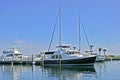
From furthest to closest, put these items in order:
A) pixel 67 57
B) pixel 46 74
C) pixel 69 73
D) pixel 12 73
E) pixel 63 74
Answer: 1. pixel 67 57
2. pixel 12 73
3. pixel 69 73
4. pixel 46 74
5. pixel 63 74

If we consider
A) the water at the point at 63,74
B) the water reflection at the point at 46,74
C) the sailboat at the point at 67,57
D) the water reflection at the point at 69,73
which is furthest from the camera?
the sailboat at the point at 67,57

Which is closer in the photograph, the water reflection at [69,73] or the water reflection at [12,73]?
the water reflection at [69,73]

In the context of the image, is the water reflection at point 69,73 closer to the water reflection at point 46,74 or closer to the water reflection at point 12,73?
the water reflection at point 46,74

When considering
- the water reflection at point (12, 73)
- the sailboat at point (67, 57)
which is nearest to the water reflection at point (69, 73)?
the water reflection at point (12, 73)

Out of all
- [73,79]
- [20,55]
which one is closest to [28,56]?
[20,55]

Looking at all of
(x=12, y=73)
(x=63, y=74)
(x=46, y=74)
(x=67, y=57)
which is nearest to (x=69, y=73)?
(x=63, y=74)

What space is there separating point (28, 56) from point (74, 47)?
67.0 feet

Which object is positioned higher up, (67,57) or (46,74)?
(67,57)

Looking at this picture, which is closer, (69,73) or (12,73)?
(69,73)

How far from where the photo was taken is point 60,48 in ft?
323

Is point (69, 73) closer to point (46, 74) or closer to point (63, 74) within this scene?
point (63, 74)

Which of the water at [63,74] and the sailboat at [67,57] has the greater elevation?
the sailboat at [67,57]

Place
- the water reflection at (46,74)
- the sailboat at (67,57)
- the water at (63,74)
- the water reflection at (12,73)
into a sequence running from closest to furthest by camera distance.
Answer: the water at (63,74), the water reflection at (46,74), the water reflection at (12,73), the sailboat at (67,57)

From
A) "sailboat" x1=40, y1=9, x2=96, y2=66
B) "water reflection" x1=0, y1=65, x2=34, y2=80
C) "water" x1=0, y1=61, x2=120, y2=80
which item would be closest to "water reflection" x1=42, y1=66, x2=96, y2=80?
"water" x1=0, y1=61, x2=120, y2=80
